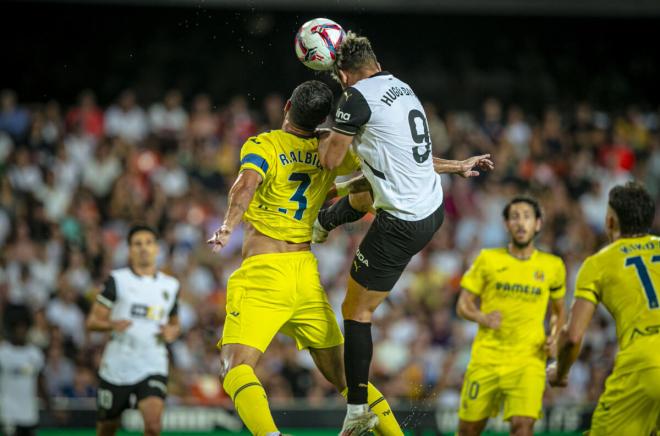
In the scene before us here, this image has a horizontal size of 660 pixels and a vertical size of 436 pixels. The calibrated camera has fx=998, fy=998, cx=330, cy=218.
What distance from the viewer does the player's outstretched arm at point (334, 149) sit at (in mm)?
6469

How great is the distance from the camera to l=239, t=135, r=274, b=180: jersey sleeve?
21.5ft

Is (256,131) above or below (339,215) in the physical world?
above

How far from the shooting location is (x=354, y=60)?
22.1 feet

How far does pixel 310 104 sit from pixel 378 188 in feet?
2.40

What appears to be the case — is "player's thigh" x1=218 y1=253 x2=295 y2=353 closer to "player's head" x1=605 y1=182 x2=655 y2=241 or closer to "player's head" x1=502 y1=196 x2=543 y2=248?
"player's head" x1=605 y1=182 x2=655 y2=241

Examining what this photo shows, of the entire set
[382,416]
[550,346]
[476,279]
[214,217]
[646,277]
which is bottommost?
[382,416]

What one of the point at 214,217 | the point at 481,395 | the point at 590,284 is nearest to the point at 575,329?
the point at 590,284

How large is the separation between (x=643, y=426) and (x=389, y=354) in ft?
23.6

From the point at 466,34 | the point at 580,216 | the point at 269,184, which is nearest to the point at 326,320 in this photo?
the point at 269,184

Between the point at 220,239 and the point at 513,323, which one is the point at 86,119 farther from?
the point at 220,239

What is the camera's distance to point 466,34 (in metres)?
20.2

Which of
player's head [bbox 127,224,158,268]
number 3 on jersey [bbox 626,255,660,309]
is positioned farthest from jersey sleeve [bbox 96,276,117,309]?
number 3 on jersey [bbox 626,255,660,309]

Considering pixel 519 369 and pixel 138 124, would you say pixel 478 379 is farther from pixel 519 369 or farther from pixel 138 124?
pixel 138 124

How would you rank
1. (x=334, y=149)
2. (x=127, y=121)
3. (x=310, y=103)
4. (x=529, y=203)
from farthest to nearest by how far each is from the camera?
(x=127, y=121) → (x=529, y=203) → (x=310, y=103) → (x=334, y=149)
